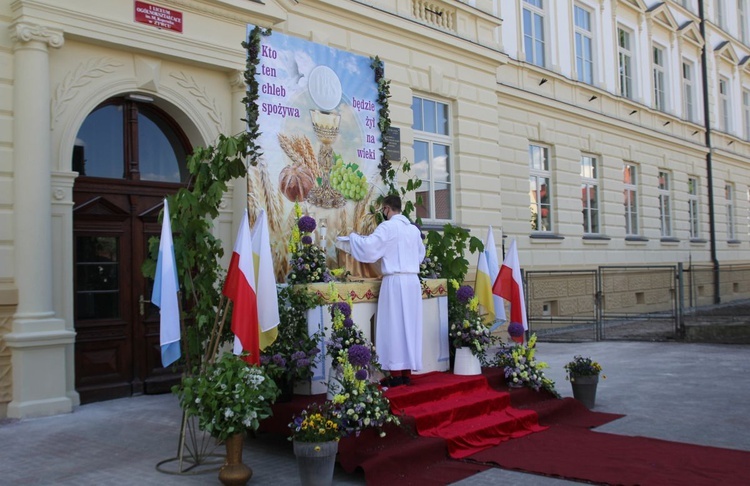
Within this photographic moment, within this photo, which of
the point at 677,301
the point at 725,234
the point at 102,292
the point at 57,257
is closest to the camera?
the point at 57,257

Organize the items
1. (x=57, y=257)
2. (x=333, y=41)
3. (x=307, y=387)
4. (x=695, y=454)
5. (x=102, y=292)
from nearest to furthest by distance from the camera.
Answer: (x=695, y=454), (x=307, y=387), (x=57, y=257), (x=102, y=292), (x=333, y=41)

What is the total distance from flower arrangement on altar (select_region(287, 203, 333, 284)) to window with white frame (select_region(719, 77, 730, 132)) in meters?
A: 23.3

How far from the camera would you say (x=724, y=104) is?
2722 cm

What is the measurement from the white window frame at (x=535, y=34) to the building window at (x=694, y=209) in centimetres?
968

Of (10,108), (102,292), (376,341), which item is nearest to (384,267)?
(376,341)

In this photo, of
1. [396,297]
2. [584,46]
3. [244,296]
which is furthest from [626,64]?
[244,296]

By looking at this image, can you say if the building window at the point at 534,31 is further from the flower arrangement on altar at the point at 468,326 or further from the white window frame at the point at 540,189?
the flower arrangement on altar at the point at 468,326

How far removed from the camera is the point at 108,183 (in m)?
8.78

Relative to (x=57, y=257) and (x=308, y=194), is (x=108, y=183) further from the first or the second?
(x=308, y=194)

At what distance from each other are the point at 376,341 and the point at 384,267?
2.45 ft

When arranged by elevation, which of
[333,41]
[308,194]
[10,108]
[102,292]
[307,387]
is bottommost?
[307,387]

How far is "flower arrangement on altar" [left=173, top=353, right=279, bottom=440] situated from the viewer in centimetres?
543

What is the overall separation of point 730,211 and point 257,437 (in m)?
24.7

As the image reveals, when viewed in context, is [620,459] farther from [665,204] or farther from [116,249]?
[665,204]
